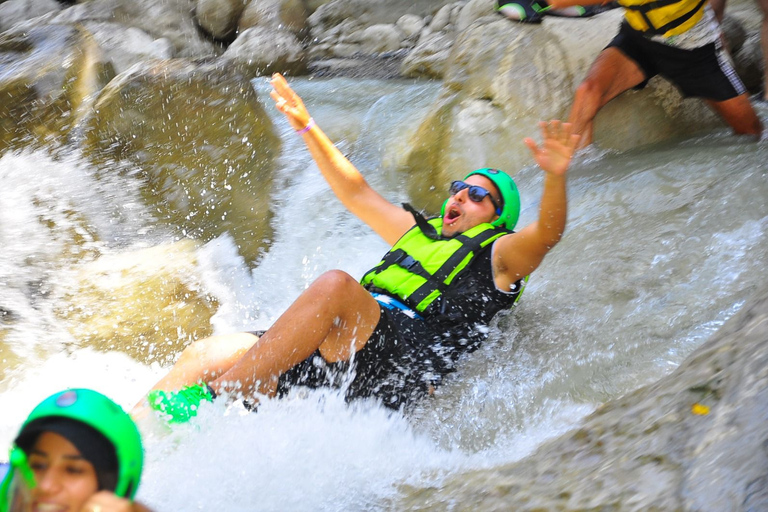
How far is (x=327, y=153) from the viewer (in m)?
3.91

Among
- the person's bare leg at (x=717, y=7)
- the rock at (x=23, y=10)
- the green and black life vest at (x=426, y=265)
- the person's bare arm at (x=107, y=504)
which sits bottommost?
the green and black life vest at (x=426, y=265)

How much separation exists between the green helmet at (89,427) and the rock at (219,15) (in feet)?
34.3

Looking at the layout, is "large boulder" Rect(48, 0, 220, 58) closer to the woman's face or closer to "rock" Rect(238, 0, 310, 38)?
"rock" Rect(238, 0, 310, 38)

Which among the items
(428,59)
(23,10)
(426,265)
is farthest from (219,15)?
(426,265)

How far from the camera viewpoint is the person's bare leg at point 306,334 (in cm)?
265

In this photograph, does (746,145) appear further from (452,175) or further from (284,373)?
(284,373)

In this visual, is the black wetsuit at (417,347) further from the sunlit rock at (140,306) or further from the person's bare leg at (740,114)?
the person's bare leg at (740,114)

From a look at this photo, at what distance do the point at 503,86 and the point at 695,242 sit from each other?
213 cm

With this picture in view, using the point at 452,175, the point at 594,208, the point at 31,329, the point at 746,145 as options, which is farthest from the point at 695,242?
the point at 31,329

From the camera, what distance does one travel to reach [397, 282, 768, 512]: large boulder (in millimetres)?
1327

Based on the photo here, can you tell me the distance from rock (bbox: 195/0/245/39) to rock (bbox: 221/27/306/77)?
1.31 m

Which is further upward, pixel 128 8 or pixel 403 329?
pixel 128 8

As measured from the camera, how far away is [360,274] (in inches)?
183

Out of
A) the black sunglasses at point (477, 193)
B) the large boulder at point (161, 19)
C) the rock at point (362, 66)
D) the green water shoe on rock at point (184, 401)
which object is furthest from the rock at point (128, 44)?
the green water shoe on rock at point (184, 401)
